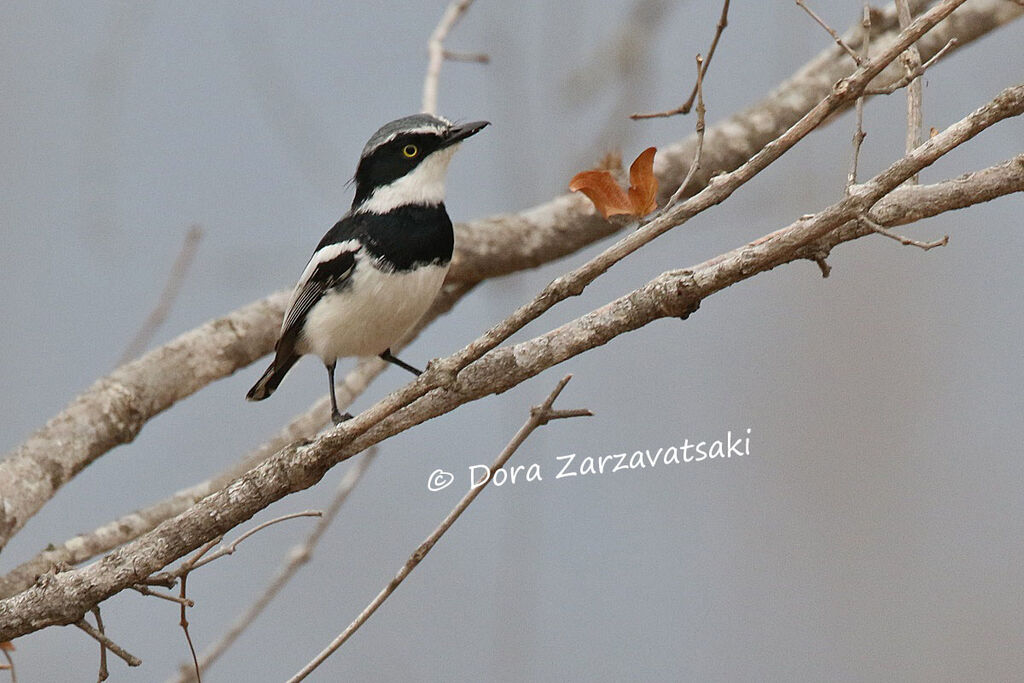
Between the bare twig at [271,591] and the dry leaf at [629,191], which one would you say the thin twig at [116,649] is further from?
the dry leaf at [629,191]

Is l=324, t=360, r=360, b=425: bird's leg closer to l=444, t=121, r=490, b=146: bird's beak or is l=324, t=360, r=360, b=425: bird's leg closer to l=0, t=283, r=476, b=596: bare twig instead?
l=0, t=283, r=476, b=596: bare twig

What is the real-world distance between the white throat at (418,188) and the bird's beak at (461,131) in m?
0.03

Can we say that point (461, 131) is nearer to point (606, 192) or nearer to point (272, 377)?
point (272, 377)

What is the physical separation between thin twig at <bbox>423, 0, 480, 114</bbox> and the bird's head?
17.6 inches

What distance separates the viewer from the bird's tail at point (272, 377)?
4594mm

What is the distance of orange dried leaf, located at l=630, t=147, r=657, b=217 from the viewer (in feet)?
9.00

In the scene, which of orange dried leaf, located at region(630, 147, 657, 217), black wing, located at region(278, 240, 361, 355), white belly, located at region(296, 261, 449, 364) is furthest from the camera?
black wing, located at region(278, 240, 361, 355)

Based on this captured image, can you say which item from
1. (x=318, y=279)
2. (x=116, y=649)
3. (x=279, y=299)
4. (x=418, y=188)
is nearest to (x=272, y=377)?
(x=279, y=299)

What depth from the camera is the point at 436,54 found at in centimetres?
507

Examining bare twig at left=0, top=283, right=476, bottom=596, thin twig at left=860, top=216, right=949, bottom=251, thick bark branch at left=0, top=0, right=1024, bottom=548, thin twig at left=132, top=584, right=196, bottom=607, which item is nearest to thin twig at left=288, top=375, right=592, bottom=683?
thin twig at left=132, top=584, right=196, bottom=607

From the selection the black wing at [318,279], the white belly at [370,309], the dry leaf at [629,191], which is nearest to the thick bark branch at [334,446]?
the dry leaf at [629,191]

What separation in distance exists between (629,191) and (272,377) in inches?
93.1

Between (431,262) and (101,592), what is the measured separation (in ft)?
5.73

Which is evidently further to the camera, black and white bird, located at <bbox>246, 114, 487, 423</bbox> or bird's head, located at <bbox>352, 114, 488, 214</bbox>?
bird's head, located at <bbox>352, 114, 488, 214</bbox>
